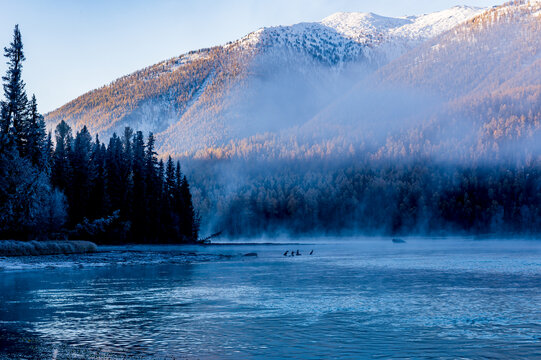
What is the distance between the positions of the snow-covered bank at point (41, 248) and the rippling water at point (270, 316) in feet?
61.5

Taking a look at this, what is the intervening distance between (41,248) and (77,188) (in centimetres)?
3296

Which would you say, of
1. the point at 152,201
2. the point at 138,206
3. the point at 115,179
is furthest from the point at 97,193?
the point at 152,201

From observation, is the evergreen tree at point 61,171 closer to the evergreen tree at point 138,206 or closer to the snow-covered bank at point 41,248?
the evergreen tree at point 138,206

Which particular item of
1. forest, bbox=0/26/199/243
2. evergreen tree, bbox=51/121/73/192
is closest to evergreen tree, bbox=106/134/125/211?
forest, bbox=0/26/199/243

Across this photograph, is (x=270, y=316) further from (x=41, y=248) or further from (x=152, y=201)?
(x=152, y=201)

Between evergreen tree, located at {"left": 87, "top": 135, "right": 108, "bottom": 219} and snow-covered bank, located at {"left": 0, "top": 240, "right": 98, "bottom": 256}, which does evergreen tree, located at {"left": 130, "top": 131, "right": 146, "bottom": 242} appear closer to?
evergreen tree, located at {"left": 87, "top": 135, "right": 108, "bottom": 219}

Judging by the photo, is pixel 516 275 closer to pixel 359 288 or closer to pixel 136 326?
pixel 359 288

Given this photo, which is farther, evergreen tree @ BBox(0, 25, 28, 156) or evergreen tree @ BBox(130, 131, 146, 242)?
evergreen tree @ BBox(130, 131, 146, 242)

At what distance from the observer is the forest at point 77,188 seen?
62594 millimetres

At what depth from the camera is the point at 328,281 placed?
42406 millimetres

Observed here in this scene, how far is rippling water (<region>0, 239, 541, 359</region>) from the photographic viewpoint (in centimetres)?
1903

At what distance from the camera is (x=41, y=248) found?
69000 millimetres

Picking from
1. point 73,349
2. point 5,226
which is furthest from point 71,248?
point 73,349

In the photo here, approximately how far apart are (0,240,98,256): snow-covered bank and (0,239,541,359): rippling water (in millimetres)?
18747
